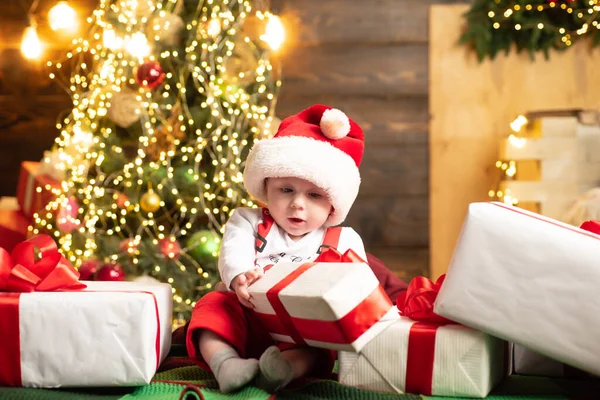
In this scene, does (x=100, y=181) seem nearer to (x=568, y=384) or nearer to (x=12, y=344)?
(x=12, y=344)

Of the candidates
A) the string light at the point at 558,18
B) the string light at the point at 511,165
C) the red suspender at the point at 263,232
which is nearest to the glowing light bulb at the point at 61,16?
the red suspender at the point at 263,232

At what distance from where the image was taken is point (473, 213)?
1129 millimetres

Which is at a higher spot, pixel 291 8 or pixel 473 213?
pixel 291 8

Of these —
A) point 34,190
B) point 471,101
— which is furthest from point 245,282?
point 471,101

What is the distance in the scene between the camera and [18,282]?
1187 millimetres

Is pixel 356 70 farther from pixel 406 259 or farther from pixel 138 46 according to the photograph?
pixel 138 46

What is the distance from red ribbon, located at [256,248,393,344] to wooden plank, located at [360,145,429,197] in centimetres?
183

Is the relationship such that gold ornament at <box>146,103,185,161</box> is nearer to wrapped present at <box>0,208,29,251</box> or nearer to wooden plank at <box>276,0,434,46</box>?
wrapped present at <box>0,208,29,251</box>

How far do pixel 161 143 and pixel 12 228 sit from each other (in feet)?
2.20

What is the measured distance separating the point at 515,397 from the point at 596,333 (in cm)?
19

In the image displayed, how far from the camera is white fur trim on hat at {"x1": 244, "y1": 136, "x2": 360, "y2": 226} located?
1432 mm

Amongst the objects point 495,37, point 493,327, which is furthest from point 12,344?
point 495,37

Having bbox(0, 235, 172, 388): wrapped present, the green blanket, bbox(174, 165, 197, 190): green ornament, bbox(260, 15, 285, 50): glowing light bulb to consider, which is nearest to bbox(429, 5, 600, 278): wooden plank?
bbox(260, 15, 285, 50): glowing light bulb

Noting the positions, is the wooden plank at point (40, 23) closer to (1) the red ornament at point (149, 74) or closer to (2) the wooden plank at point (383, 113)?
(1) the red ornament at point (149, 74)
